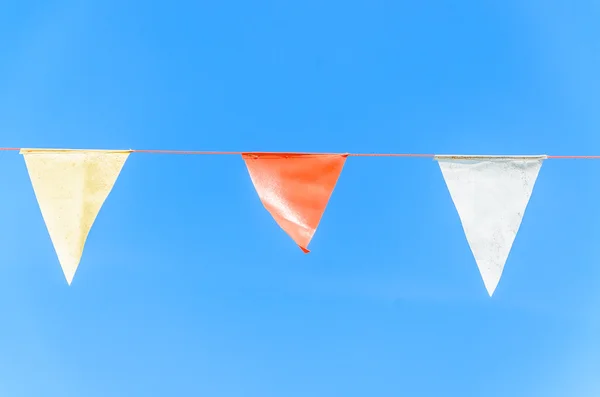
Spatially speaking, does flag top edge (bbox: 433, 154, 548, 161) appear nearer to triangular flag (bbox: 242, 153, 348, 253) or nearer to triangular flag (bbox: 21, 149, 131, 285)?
triangular flag (bbox: 242, 153, 348, 253)

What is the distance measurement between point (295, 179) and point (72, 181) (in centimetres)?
133

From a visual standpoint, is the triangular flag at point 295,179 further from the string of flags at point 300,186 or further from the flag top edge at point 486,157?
the flag top edge at point 486,157

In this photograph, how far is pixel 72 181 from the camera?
3457 millimetres

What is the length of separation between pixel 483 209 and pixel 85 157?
94.1 inches

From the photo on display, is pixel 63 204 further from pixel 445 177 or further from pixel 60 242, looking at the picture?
pixel 445 177

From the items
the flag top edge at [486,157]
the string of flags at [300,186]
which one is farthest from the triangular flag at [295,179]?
the flag top edge at [486,157]

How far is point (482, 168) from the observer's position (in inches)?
137

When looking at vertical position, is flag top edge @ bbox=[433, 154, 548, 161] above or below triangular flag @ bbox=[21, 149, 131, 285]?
above

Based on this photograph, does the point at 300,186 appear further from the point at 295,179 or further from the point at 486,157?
the point at 486,157

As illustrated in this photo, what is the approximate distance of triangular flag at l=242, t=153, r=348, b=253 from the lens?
3.37 metres

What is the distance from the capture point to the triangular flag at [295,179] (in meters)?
3.37

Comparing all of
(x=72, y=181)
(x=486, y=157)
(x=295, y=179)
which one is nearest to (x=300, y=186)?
(x=295, y=179)

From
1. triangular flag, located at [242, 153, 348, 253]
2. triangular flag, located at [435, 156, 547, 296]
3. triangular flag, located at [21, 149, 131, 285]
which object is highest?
triangular flag, located at [435, 156, 547, 296]

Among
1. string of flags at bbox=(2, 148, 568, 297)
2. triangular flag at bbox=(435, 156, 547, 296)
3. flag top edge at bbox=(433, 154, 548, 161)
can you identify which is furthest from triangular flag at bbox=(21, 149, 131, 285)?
triangular flag at bbox=(435, 156, 547, 296)
